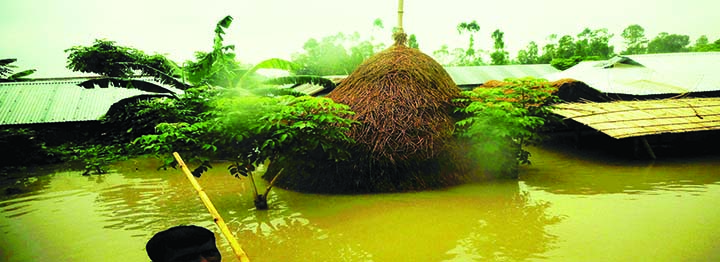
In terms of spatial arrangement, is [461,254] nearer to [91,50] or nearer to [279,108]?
[279,108]

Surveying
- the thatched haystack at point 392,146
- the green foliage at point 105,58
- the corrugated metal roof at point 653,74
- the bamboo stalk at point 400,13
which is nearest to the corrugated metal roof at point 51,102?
the green foliage at point 105,58

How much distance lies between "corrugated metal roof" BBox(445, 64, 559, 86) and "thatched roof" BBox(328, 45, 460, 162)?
36.0 ft

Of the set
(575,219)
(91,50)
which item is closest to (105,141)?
(91,50)

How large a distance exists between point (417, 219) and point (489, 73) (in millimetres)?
16099

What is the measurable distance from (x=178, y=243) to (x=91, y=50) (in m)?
12.7

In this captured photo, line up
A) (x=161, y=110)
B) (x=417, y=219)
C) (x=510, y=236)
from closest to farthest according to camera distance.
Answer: (x=510, y=236)
(x=417, y=219)
(x=161, y=110)

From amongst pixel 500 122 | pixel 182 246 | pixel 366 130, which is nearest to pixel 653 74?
pixel 500 122

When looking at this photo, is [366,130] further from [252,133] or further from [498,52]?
[498,52]

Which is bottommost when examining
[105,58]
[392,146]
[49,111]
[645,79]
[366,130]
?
[392,146]

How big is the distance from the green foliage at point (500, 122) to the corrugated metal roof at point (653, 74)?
20.4 ft

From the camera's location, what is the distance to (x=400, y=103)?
24.1 feet

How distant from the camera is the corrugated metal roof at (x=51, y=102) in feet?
42.0

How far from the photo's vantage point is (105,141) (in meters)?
12.2

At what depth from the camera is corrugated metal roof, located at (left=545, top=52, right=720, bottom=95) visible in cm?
1308
